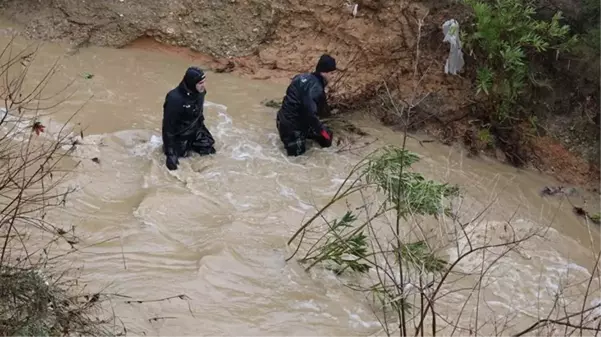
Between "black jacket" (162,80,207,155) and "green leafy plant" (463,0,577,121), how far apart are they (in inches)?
136

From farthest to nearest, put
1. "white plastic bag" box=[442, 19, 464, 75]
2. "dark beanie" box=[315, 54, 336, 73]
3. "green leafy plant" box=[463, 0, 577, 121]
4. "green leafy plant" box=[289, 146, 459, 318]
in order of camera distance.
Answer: "white plastic bag" box=[442, 19, 464, 75]
"green leafy plant" box=[463, 0, 577, 121]
"dark beanie" box=[315, 54, 336, 73]
"green leafy plant" box=[289, 146, 459, 318]

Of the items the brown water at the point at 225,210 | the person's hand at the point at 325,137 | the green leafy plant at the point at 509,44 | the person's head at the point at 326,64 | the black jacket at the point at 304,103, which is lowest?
the brown water at the point at 225,210

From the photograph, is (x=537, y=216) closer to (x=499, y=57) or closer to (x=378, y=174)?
(x=499, y=57)

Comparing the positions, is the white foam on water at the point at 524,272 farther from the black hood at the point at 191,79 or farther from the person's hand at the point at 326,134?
the black hood at the point at 191,79

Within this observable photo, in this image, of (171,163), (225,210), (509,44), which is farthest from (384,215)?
(509,44)

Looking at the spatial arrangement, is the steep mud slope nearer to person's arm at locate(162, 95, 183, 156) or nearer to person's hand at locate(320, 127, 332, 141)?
person's hand at locate(320, 127, 332, 141)

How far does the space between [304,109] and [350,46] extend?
2.19m

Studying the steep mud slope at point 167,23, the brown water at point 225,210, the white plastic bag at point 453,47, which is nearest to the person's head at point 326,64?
the brown water at point 225,210

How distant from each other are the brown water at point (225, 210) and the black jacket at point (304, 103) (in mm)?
414

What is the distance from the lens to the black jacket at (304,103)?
7754 mm

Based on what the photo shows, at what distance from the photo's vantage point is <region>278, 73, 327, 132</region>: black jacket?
775 centimetres

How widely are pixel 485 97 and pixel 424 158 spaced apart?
1.16 meters

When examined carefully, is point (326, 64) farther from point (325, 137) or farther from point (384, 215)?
point (384, 215)

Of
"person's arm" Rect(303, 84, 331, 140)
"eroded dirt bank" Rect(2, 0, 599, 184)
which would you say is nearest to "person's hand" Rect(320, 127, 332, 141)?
"person's arm" Rect(303, 84, 331, 140)
